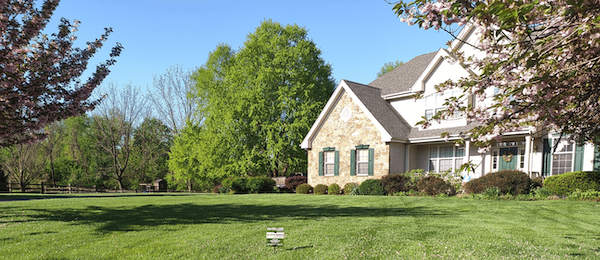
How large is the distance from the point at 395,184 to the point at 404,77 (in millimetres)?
8511

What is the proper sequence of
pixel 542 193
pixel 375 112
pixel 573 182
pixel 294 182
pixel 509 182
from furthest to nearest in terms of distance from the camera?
pixel 294 182, pixel 375 112, pixel 509 182, pixel 542 193, pixel 573 182

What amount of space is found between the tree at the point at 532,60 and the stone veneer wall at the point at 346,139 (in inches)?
659

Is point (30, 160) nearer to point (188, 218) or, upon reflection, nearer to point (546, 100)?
point (188, 218)

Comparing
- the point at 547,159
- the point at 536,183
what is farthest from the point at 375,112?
the point at 536,183

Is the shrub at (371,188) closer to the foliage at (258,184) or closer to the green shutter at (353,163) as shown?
the green shutter at (353,163)

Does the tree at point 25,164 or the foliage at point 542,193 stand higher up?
the foliage at point 542,193

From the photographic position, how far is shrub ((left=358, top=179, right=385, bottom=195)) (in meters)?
19.9

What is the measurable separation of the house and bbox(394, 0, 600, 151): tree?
15.0m

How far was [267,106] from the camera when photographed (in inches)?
1209

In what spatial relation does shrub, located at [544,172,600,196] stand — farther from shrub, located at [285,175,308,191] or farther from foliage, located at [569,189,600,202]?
shrub, located at [285,175,308,191]

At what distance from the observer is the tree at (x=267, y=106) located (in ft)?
98.9

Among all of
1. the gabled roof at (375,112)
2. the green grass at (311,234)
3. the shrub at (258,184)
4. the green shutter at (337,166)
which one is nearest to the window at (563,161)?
the green grass at (311,234)

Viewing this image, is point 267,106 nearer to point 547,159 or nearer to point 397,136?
point 397,136

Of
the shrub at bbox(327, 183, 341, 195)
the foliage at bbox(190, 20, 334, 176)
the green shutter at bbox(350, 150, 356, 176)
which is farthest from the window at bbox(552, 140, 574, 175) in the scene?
the foliage at bbox(190, 20, 334, 176)
